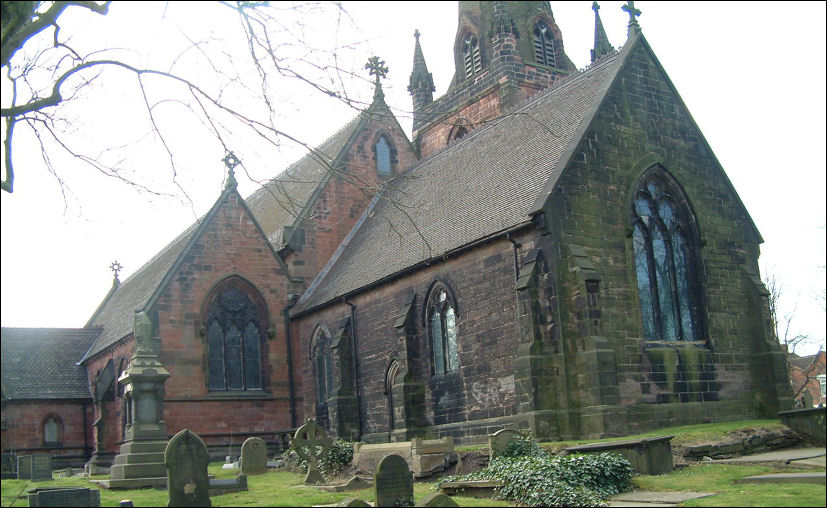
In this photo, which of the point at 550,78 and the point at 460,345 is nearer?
the point at 460,345

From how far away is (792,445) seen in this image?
18.6 metres

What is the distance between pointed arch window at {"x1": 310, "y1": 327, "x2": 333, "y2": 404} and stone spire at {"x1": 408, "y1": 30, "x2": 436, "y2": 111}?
55.6ft

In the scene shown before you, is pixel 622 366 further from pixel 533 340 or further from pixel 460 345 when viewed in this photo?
pixel 460 345

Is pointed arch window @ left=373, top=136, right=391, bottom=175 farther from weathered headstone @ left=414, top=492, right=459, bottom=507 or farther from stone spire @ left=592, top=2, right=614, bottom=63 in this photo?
weathered headstone @ left=414, top=492, right=459, bottom=507

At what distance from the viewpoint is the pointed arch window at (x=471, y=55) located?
4072cm

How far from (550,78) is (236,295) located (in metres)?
17.3

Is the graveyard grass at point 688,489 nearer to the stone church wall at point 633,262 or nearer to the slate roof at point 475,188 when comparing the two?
the stone church wall at point 633,262

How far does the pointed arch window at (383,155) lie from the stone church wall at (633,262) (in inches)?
554

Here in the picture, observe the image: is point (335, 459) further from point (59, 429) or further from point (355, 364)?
point (59, 429)

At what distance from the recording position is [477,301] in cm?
2302

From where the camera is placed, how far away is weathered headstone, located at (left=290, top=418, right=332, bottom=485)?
21219 mm

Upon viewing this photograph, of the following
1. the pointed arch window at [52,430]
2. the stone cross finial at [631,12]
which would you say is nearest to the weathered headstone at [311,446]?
the stone cross finial at [631,12]

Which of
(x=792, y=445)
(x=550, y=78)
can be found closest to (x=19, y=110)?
(x=792, y=445)

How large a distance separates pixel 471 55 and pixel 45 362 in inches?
896
